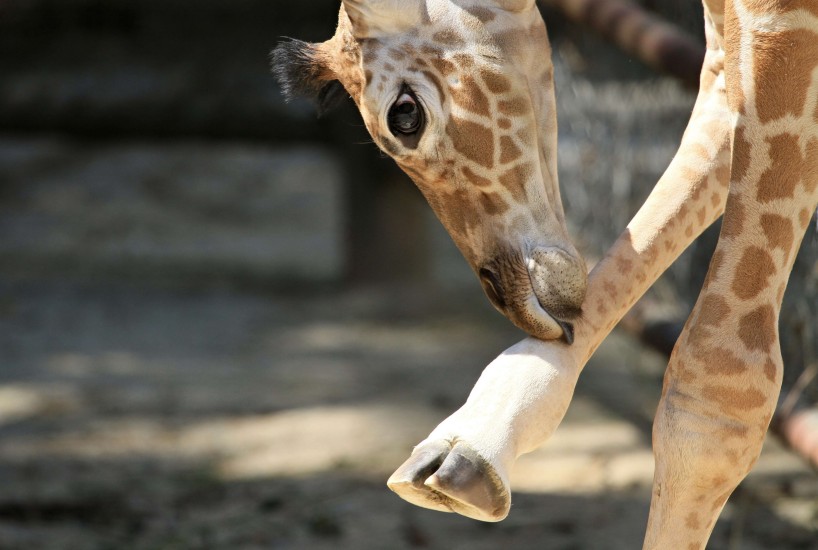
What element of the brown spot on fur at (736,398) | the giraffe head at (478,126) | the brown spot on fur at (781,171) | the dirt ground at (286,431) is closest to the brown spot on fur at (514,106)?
the giraffe head at (478,126)

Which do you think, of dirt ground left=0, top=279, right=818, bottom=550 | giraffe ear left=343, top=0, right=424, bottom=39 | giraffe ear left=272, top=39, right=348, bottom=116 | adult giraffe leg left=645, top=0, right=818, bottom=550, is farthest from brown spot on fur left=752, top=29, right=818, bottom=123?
dirt ground left=0, top=279, right=818, bottom=550

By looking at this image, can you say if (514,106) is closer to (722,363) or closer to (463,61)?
Answer: (463,61)

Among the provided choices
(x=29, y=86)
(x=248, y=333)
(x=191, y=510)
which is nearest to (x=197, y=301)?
(x=248, y=333)

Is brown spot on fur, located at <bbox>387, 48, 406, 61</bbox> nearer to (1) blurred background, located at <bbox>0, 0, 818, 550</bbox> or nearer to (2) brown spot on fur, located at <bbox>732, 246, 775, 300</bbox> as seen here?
(1) blurred background, located at <bbox>0, 0, 818, 550</bbox>

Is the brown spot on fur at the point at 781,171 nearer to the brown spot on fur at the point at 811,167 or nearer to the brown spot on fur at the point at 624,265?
the brown spot on fur at the point at 811,167

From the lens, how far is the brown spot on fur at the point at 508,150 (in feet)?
5.19

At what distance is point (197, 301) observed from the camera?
194 inches

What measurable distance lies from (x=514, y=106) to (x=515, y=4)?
0.14 metres

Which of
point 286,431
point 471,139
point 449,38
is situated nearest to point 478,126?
point 471,139

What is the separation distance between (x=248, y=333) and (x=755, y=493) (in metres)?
2.29

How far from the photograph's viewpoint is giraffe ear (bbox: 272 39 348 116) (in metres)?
1.68

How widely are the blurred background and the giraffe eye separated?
0.32m

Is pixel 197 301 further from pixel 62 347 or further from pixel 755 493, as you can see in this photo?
pixel 755 493

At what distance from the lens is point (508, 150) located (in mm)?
1588
